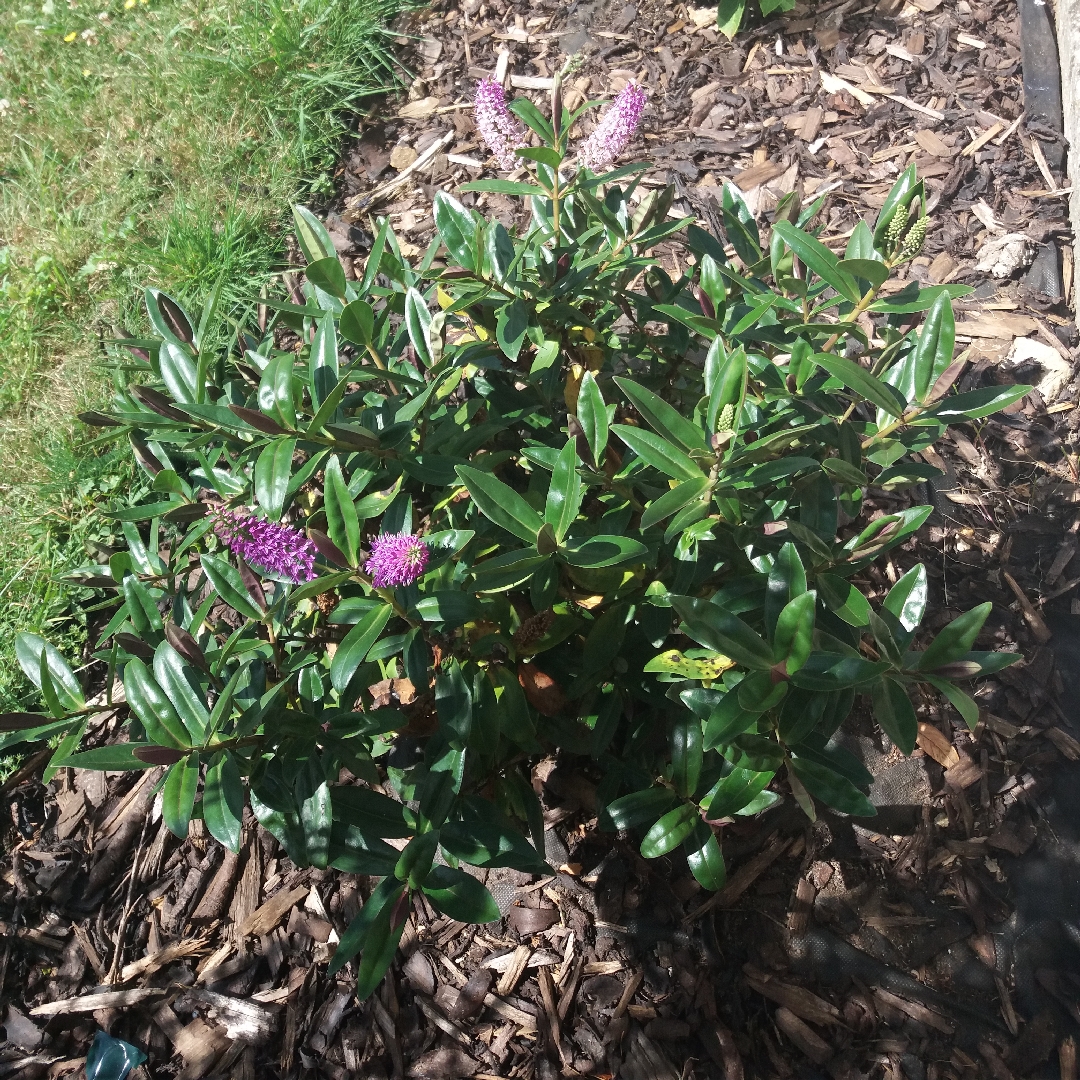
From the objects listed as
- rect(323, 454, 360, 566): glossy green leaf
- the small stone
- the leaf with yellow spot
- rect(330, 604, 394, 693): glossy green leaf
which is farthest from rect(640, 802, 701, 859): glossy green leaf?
the small stone

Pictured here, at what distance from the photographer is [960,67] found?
159 inches

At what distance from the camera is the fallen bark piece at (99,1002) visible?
244 centimetres

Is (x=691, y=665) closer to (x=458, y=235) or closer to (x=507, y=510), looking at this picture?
(x=507, y=510)

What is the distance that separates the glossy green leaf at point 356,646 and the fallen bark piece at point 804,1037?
1511mm

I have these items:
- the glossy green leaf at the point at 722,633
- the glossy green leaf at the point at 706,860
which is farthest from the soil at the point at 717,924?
the glossy green leaf at the point at 722,633

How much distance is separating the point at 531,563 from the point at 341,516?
1.29 feet

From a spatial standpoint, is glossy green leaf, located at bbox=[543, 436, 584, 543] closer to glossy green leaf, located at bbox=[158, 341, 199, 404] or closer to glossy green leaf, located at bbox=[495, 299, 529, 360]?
glossy green leaf, located at bbox=[495, 299, 529, 360]

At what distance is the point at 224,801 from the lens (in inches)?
61.1

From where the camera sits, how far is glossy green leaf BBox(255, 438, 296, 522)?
5.46 feet

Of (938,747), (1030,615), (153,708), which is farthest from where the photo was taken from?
(1030,615)

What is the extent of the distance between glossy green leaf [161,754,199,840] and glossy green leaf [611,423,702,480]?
987mm

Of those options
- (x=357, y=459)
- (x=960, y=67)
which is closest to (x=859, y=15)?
(x=960, y=67)

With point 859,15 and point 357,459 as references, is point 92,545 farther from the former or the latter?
point 859,15

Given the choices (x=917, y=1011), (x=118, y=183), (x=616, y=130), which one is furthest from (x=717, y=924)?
(x=118, y=183)
